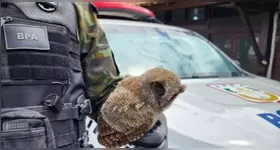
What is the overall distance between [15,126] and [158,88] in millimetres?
295

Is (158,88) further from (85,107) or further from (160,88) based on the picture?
(85,107)

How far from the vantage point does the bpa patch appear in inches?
27.5

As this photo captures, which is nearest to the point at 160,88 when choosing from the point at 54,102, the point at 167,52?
the point at 54,102

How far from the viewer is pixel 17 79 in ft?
2.31

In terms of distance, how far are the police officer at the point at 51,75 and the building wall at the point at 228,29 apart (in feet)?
9.99

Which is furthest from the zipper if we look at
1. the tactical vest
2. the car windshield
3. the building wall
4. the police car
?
the building wall

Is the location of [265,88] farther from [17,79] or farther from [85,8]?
[17,79]

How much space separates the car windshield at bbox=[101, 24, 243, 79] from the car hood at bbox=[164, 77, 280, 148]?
0.23m

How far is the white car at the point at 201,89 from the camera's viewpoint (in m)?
1.38

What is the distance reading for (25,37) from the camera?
0.72 meters

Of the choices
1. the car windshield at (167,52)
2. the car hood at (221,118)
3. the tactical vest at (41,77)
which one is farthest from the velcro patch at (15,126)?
the car windshield at (167,52)

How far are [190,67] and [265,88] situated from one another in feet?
1.58

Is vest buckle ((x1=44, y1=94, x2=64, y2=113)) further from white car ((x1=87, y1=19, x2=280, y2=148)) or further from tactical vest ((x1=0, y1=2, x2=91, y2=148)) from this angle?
white car ((x1=87, y1=19, x2=280, y2=148))

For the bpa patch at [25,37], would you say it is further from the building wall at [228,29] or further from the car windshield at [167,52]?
the building wall at [228,29]
